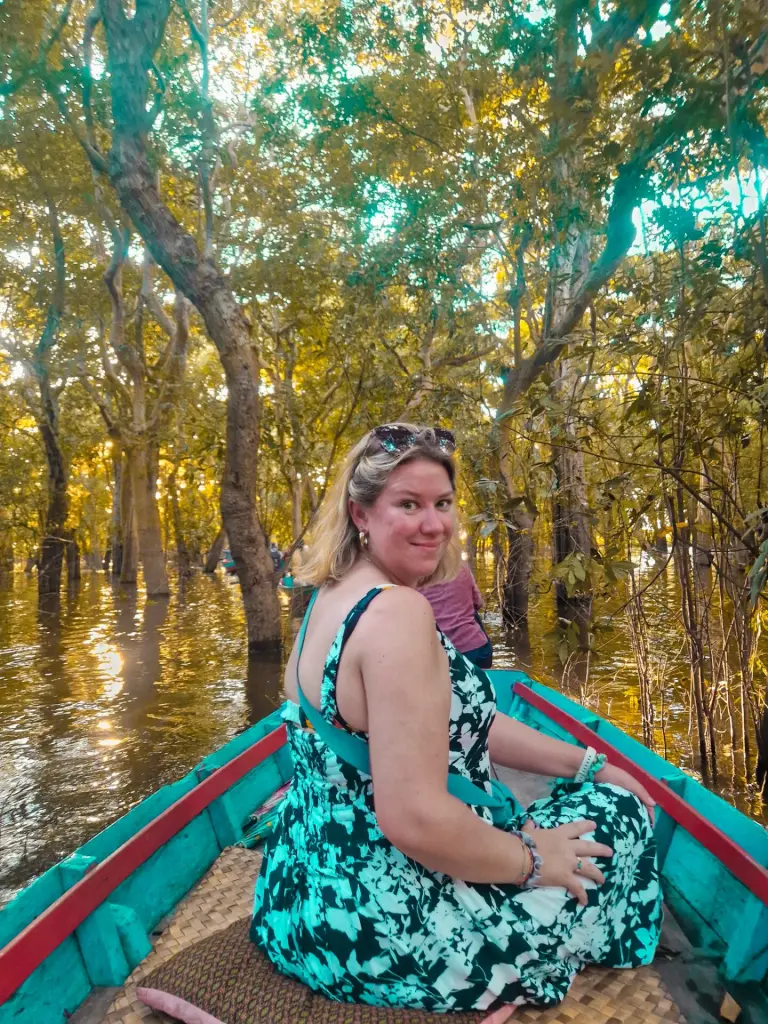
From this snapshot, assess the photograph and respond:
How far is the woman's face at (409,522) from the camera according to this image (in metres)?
1.86

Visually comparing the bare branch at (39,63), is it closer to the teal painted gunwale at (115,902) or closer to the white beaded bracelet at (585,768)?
the teal painted gunwale at (115,902)

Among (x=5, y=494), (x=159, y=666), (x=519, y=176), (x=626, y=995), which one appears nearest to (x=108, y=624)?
(x=159, y=666)

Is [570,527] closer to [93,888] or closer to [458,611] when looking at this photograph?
[458,611]

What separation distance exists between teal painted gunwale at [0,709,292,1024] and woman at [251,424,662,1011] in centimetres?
51

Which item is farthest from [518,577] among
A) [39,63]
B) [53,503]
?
[53,503]

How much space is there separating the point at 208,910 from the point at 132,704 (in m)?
6.82

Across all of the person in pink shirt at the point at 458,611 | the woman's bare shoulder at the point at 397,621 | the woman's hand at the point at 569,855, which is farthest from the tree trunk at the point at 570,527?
the woman's bare shoulder at the point at 397,621

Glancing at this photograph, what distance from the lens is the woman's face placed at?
6.09 feet

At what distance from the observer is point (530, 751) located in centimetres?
225

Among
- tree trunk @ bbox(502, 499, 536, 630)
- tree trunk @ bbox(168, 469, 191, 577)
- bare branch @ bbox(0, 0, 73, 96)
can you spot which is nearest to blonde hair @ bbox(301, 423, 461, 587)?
tree trunk @ bbox(502, 499, 536, 630)

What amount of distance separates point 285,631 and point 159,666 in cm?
292

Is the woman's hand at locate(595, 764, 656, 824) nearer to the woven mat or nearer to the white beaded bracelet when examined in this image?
the white beaded bracelet

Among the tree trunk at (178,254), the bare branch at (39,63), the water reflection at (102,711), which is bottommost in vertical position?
the water reflection at (102,711)

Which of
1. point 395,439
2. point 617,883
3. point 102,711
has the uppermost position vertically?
point 395,439
